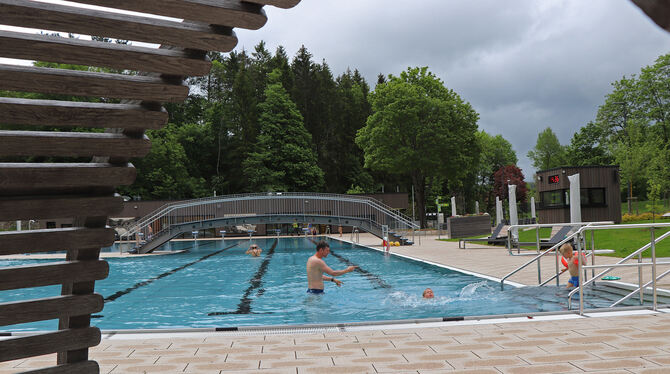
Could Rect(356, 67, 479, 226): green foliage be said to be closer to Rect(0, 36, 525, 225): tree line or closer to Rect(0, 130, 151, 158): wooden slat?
Rect(0, 36, 525, 225): tree line

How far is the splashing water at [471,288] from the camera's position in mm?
10812

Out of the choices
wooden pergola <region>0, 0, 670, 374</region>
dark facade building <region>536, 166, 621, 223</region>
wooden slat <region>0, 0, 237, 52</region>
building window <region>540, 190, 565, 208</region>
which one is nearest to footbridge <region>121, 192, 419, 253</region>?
building window <region>540, 190, 565, 208</region>

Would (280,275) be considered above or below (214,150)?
below

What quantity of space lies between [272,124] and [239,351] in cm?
5006

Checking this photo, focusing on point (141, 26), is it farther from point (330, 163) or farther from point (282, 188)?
point (330, 163)

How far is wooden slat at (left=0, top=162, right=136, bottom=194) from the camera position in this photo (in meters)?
2.95

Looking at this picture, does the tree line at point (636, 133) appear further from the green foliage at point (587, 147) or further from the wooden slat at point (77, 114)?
the wooden slat at point (77, 114)

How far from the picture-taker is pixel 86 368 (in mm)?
3398

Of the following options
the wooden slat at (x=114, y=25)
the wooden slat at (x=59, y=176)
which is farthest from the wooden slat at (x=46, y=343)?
the wooden slat at (x=114, y=25)

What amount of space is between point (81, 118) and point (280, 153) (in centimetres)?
5222

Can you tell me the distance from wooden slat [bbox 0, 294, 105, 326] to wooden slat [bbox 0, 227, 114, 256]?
324 millimetres

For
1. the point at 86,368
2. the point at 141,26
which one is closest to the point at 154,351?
the point at 86,368

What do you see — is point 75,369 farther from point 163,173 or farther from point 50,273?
point 163,173

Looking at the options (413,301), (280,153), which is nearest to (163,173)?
(280,153)
